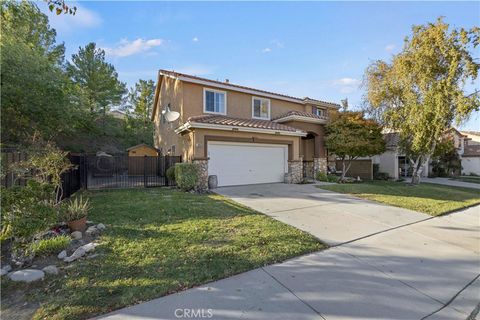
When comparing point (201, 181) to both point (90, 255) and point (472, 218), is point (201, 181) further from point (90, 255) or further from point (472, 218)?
point (472, 218)

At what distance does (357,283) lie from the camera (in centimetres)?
352

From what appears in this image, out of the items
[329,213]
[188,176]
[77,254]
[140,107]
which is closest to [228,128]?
[188,176]

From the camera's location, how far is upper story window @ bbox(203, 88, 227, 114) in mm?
14059

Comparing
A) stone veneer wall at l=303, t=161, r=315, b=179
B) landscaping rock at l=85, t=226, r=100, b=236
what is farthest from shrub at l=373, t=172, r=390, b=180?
landscaping rock at l=85, t=226, r=100, b=236

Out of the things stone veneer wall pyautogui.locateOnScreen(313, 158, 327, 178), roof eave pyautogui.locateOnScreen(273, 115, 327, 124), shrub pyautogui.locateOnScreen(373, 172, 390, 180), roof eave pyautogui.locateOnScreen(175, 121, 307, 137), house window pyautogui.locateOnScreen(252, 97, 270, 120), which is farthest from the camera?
shrub pyautogui.locateOnScreen(373, 172, 390, 180)

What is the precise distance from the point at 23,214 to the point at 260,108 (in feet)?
46.4

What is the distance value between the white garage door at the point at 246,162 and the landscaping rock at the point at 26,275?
865cm

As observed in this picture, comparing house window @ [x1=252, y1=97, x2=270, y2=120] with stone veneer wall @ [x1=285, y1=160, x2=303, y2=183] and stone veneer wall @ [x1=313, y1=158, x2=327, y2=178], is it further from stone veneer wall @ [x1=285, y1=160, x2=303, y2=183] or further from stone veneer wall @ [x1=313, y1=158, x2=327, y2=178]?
stone veneer wall @ [x1=313, y1=158, x2=327, y2=178]

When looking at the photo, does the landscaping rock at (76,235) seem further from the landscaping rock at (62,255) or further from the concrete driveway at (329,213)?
the concrete driveway at (329,213)

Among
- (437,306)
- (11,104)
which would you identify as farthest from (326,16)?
(11,104)

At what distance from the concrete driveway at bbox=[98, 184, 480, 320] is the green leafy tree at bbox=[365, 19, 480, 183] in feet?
31.9

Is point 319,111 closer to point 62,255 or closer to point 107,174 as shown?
point 107,174

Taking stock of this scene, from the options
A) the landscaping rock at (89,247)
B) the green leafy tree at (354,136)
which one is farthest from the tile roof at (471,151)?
the landscaping rock at (89,247)

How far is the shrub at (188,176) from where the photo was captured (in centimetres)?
1078
